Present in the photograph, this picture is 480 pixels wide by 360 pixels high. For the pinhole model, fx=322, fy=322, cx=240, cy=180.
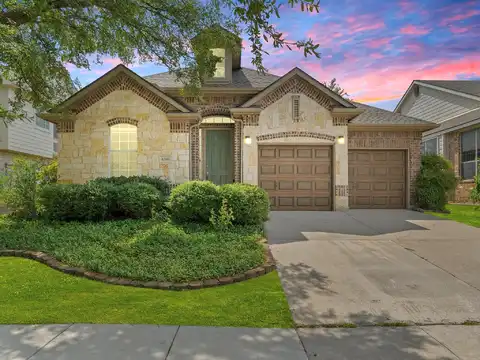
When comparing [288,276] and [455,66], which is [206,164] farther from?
[455,66]

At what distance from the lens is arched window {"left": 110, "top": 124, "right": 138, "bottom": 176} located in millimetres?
13320

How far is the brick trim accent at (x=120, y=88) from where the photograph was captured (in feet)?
43.2

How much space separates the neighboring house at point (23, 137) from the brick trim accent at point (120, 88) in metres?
7.75

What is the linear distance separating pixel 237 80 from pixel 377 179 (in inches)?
311

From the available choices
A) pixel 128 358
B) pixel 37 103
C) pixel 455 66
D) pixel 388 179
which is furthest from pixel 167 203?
pixel 455 66

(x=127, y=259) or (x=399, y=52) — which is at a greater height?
(x=399, y=52)

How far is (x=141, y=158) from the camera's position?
43.3ft

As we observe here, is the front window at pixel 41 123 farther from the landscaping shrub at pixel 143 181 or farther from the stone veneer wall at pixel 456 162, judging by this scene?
the stone veneer wall at pixel 456 162

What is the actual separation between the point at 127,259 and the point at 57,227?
4381mm

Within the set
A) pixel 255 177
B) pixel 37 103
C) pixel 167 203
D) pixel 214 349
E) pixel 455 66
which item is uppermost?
pixel 455 66

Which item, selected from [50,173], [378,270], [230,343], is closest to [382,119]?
[378,270]

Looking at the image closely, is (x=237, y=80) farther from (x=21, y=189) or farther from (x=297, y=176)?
(x=21, y=189)

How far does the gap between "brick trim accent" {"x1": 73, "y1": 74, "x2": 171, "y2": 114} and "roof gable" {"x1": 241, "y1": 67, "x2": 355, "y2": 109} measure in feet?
11.6

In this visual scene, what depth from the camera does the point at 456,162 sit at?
19.2 metres
